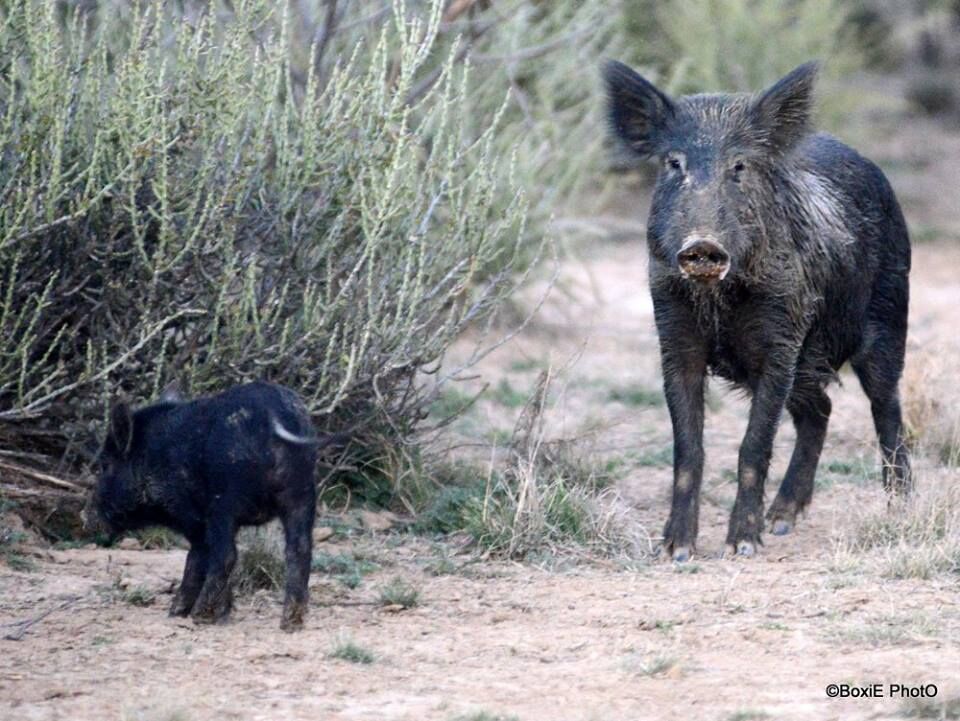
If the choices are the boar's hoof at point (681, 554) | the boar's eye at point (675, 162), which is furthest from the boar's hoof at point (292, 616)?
the boar's eye at point (675, 162)

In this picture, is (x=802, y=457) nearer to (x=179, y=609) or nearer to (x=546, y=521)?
(x=546, y=521)

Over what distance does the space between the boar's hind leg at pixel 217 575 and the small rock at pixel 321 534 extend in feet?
4.22

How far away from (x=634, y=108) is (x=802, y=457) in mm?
1692

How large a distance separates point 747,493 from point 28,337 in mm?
2718

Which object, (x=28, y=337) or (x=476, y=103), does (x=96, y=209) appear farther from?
(x=476, y=103)

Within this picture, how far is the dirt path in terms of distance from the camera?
167 inches

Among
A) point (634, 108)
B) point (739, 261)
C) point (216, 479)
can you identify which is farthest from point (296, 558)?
point (634, 108)

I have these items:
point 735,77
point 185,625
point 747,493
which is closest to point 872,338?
point 747,493

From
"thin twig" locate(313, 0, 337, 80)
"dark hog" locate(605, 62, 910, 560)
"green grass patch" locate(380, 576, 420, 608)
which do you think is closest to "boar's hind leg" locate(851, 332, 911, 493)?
"dark hog" locate(605, 62, 910, 560)

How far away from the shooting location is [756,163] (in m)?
Result: 6.08

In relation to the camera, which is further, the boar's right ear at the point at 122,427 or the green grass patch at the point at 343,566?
the green grass patch at the point at 343,566

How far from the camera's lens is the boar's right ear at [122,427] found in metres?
5.13

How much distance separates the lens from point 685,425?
6180 millimetres

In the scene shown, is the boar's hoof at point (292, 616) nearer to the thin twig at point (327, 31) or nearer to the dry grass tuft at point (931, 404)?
the thin twig at point (327, 31)
